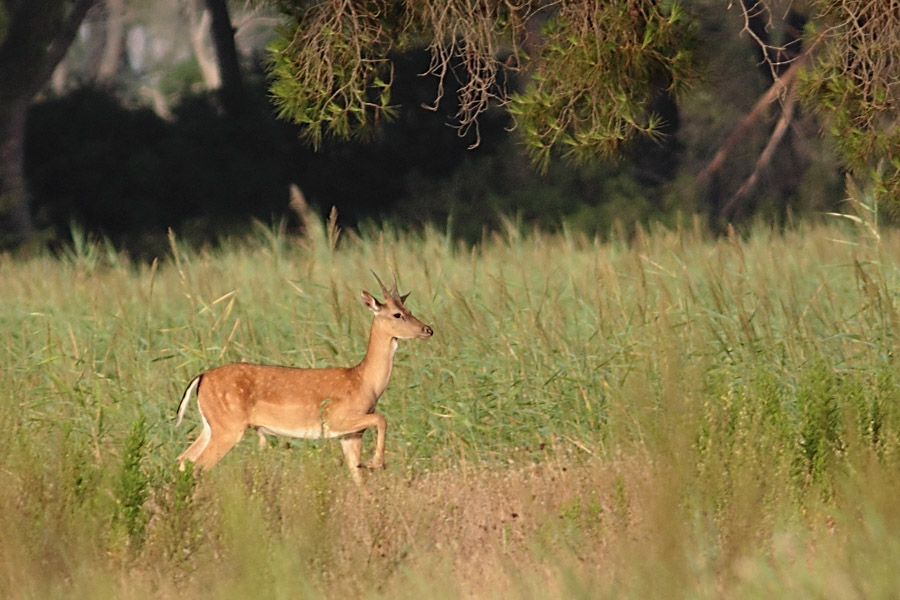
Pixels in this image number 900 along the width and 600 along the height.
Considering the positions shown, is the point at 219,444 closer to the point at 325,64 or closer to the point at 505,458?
the point at 505,458

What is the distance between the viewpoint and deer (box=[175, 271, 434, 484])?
585 cm

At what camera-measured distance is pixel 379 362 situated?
5.98 metres

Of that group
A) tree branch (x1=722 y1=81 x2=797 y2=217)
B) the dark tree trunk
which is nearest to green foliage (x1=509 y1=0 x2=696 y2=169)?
tree branch (x1=722 y1=81 x2=797 y2=217)

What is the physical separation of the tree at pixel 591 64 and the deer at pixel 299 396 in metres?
1.31

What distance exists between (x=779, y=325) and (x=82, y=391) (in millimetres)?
3902

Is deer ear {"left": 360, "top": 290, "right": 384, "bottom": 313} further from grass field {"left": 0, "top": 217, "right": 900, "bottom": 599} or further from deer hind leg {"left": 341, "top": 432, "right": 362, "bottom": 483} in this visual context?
grass field {"left": 0, "top": 217, "right": 900, "bottom": 599}

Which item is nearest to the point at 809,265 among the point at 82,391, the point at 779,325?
the point at 779,325

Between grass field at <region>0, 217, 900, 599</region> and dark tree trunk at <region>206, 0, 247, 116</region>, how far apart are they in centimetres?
1087

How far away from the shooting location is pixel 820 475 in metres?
6.05

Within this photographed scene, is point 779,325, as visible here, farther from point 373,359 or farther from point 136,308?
point 136,308

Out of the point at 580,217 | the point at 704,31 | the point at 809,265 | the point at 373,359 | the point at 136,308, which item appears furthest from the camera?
the point at 704,31

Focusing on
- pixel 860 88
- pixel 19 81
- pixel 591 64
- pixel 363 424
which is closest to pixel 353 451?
pixel 363 424

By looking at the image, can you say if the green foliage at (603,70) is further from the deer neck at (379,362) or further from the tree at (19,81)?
the tree at (19,81)

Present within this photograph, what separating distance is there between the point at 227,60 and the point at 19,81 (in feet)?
11.7
